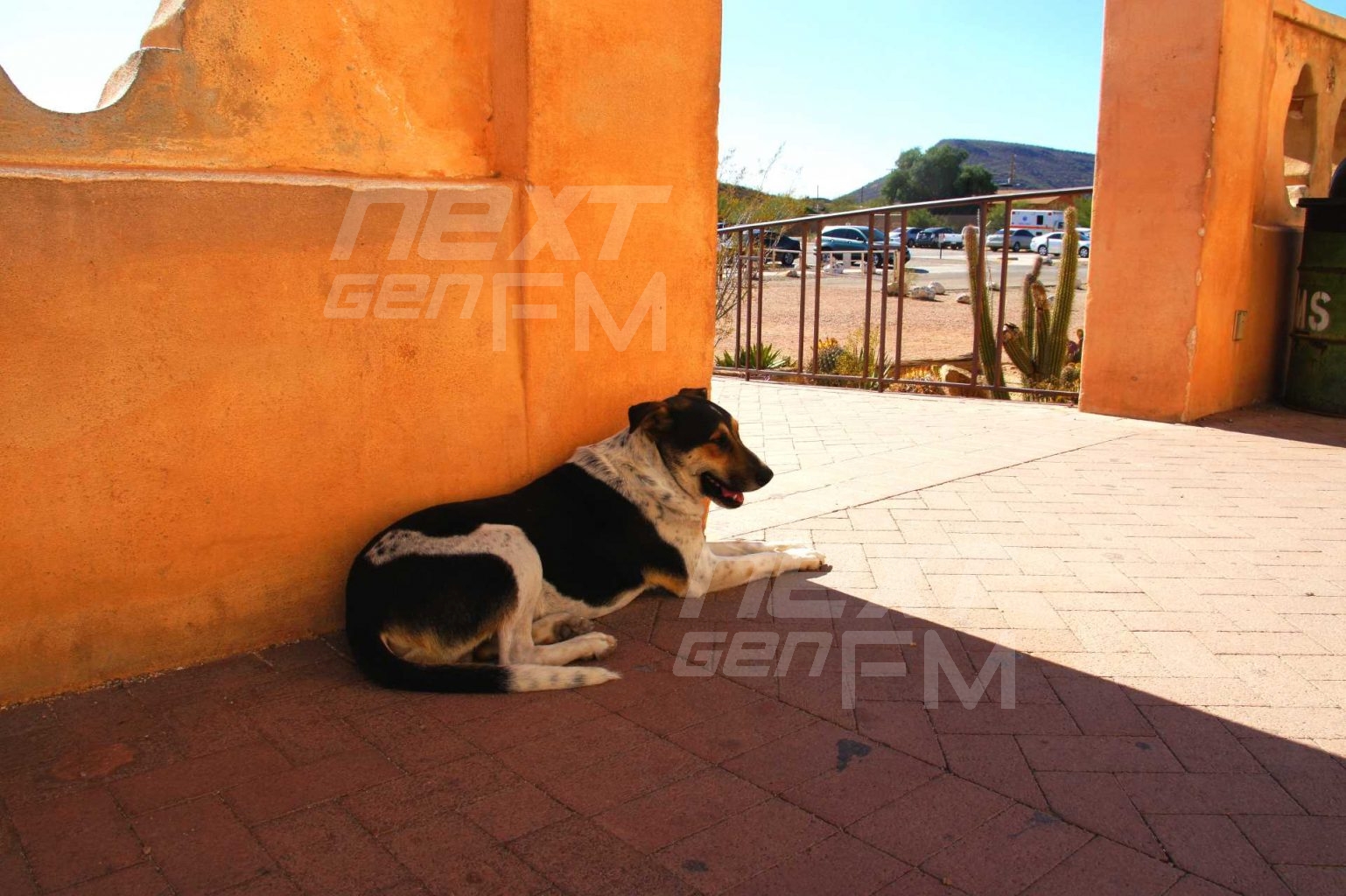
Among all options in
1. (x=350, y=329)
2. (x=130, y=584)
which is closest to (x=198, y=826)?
(x=130, y=584)

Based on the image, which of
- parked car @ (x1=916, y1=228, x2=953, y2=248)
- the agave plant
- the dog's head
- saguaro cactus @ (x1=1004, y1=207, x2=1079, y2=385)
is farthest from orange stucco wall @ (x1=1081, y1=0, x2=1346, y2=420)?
parked car @ (x1=916, y1=228, x2=953, y2=248)

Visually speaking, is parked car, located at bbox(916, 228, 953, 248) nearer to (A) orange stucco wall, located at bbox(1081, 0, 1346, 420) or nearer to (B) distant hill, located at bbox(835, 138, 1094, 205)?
(A) orange stucco wall, located at bbox(1081, 0, 1346, 420)

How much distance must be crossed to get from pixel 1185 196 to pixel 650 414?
16.3ft

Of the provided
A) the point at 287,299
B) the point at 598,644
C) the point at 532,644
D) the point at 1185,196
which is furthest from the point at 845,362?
the point at 287,299

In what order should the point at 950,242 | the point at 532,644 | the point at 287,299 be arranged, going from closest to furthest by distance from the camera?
the point at 287,299 < the point at 532,644 < the point at 950,242

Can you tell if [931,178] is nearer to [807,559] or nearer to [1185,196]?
[1185,196]

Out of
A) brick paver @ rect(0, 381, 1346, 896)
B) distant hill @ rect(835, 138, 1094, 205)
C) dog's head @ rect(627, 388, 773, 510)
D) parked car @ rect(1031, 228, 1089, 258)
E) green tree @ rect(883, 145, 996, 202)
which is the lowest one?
brick paver @ rect(0, 381, 1346, 896)

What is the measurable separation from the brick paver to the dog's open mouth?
1.36ft

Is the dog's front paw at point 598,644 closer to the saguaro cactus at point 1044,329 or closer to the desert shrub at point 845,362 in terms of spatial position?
the desert shrub at point 845,362

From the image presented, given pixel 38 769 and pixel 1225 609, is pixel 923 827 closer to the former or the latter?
pixel 1225 609

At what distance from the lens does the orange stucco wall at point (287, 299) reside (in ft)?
9.38

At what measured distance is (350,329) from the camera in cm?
337

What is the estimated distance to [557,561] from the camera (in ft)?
11.5

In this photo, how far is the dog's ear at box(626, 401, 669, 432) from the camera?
3785mm
